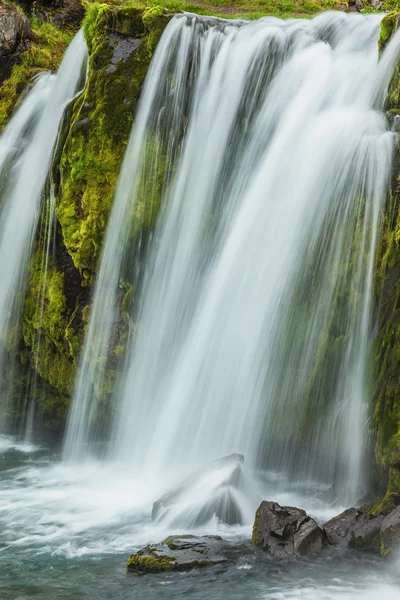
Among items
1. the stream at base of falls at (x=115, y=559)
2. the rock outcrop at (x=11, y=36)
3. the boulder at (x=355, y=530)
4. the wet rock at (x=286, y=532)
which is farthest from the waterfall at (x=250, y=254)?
the rock outcrop at (x=11, y=36)

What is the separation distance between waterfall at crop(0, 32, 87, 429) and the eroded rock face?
9.47ft

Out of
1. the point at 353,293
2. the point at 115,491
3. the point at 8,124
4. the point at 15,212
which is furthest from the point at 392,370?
the point at 8,124

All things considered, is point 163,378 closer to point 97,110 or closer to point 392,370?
point 392,370

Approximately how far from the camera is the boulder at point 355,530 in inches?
241

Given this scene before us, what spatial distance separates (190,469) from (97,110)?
5493 millimetres

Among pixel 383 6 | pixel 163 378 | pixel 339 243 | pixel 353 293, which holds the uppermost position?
pixel 383 6

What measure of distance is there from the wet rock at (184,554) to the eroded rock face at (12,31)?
12.3 meters

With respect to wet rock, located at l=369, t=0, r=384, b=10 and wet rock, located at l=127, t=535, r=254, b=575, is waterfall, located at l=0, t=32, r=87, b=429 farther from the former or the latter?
wet rock, located at l=369, t=0, r=384, b=10

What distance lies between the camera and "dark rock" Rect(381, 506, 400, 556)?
19.0 feet

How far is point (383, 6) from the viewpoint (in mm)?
18297

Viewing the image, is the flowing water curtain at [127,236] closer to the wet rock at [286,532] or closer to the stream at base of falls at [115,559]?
the stream at base of falls at [115,559]

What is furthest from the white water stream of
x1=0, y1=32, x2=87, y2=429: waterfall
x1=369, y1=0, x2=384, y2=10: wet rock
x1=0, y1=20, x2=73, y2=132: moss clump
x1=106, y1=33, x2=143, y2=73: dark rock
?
x1=369, y1=0, x2=384, y2=10: wet rock

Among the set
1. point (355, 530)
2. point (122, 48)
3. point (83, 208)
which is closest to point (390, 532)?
point (355, 530)

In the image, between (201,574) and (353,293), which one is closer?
(201,574)
